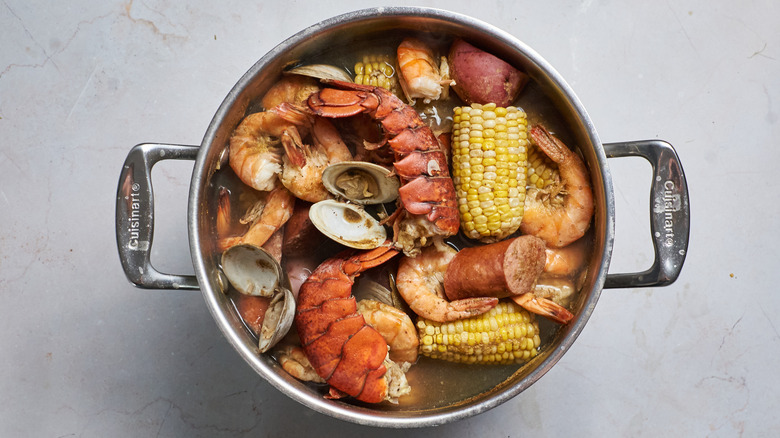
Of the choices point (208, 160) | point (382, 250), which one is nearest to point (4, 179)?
point (208, 160)

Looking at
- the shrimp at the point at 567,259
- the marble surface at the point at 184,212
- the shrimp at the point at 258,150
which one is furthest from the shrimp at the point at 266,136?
the shrimp at the point at 567,259

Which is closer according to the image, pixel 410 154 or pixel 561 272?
pixel 410 154

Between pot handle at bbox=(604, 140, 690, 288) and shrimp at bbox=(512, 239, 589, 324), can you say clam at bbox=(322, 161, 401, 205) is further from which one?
pot handle at bbox=(604, 140, 690, 288)

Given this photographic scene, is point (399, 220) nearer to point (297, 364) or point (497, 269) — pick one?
point (497, 269)

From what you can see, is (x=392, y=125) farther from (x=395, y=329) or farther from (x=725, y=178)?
(x=725, y=178)

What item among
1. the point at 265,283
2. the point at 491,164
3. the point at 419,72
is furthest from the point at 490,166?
the point at 265,283

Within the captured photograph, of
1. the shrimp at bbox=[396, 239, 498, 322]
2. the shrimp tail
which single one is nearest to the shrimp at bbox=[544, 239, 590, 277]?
the shrimp tail

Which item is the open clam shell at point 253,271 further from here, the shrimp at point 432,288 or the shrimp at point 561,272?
the shrimp at point 561,272
